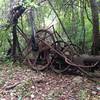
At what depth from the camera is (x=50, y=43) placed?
6.28 m

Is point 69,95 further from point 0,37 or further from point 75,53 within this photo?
point 0,37

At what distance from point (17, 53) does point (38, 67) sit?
105 cm

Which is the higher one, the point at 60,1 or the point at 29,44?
the point at 60,1

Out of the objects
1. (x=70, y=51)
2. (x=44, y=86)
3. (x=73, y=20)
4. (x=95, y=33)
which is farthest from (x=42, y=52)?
(x=73, y=20)

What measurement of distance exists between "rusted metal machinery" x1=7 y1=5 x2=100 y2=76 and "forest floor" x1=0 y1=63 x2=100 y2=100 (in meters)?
0.24

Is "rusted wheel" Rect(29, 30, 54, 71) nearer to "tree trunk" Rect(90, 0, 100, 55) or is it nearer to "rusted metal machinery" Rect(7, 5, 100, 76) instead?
"rusted metal machinery" Rect(7, 5, 100, 76)

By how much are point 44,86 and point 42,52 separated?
1337 mm

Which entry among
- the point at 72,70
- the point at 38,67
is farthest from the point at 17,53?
the point at 72,70

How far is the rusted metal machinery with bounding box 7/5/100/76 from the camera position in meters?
5.64

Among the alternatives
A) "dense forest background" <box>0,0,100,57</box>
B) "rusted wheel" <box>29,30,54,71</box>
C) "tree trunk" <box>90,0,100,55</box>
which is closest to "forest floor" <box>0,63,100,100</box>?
"rusted wheel" <box>29,30,54,71</box>

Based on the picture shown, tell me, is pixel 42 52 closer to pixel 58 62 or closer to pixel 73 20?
pixel 58 62

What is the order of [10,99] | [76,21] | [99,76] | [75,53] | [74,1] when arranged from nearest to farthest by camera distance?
[10,99], [99,76], [75,53], [74,1], [76,21]

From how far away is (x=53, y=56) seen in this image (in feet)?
19.6

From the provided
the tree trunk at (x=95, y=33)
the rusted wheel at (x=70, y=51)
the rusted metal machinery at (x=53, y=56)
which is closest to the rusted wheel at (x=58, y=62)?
the rusted metal machinery at (x=53, y=56)
